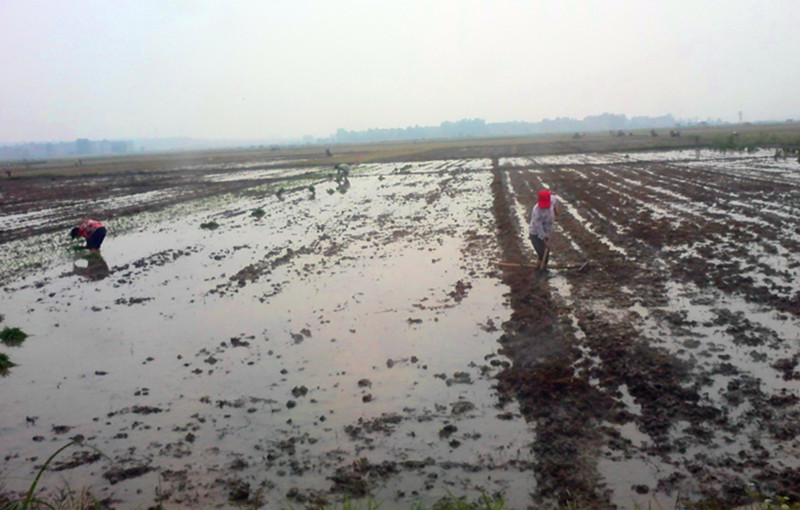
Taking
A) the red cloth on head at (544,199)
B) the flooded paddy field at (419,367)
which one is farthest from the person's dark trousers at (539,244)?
the red cloth on head at (544,199)

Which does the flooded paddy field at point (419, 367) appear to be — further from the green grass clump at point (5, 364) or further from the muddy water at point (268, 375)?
the green grass clump at point (5, 364)

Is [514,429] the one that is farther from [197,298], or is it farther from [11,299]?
[11,299]

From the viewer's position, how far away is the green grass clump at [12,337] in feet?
25.4

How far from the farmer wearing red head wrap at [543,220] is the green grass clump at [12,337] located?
25.0 feet

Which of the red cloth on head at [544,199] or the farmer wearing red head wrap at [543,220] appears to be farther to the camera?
the farmer wearing red head wrap at [543,220]

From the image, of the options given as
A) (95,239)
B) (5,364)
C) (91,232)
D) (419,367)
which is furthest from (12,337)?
(95,239)

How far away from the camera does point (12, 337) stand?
7.80 m

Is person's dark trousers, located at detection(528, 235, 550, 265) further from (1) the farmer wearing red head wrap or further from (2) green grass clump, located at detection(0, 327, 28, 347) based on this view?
(2) green grass clump, located at detection(0, 327, 28, 347)

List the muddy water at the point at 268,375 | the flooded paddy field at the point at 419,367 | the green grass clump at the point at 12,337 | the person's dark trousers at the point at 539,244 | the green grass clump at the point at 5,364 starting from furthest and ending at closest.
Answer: the person's dark trousers at the point at 539,244 → the green grass clump at the point at 12,337 → the green grass clump at the point at 5,364 → the muddy water at the point at 268,375 → the flooded paddy field at the point at 419,367

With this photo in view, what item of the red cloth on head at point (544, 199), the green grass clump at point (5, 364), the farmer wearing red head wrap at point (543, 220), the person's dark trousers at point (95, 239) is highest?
the red cloth on head at point (544, 199)

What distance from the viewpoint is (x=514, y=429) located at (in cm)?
463

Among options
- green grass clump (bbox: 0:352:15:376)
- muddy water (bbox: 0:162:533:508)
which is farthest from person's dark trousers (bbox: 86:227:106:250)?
green grass clump (bbox: 0:352:15:376)

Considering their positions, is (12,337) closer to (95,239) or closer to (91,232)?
(91,232)

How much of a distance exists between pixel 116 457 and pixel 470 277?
20.1 feet
